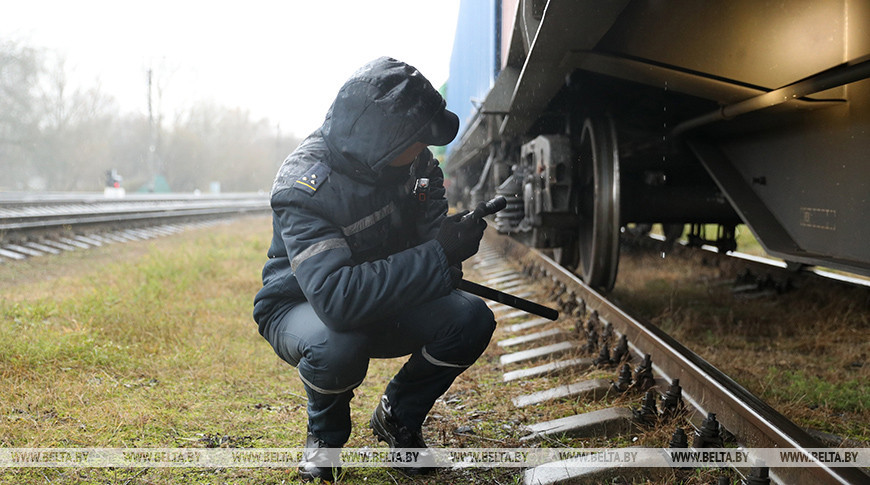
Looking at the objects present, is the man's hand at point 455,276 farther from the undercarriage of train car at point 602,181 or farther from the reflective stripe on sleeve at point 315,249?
the undercarriage of train car at point 602,181

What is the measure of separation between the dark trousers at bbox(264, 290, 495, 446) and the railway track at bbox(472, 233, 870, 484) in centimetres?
46

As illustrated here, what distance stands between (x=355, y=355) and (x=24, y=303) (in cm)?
350

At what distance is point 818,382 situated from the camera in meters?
2.92

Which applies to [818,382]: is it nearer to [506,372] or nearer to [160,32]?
[506,372]

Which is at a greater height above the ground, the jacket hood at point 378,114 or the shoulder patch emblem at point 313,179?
the jacket hood at point 378,114

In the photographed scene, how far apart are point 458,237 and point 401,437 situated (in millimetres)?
782

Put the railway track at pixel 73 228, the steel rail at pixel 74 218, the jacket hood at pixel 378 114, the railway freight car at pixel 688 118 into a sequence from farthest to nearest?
1. the steel rail at pixel 74 218
2. the railway track at pixel 73 228
3. the railway freight car at pixel 688 118
4. the jacket hood at pixel 378 114

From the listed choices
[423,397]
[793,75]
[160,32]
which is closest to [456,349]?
[423,397]

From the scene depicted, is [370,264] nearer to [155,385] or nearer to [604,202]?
[155,385]

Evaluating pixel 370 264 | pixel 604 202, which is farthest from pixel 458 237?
pixel 604 202

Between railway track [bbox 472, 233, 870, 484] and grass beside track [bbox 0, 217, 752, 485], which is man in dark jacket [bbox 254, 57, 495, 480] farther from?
railway track [bbox 472, 233, 870, 484]

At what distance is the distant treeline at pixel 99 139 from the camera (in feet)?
80.9

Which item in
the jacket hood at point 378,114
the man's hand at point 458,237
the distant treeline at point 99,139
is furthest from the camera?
the distant treeline at point 99,139

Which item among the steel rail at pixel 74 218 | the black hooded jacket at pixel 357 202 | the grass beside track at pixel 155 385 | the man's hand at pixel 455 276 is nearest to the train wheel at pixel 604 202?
the grass beside track at pixel 155 385
